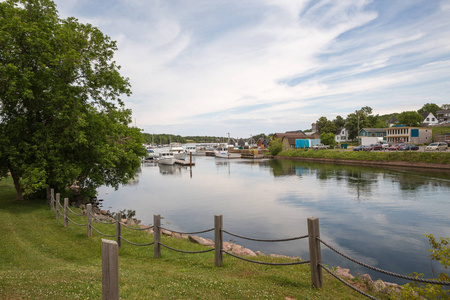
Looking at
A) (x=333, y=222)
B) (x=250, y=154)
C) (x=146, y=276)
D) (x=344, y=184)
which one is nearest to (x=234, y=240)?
(x=333, y=222)

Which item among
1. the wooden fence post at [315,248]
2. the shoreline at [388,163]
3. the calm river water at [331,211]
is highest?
the wooden fence post at [315,248]

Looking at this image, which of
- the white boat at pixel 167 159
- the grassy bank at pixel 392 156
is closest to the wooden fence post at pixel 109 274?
the grassy bank at pixel 392 156

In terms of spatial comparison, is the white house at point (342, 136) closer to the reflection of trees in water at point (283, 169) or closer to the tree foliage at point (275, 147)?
the tree foliage at point (275, 147)

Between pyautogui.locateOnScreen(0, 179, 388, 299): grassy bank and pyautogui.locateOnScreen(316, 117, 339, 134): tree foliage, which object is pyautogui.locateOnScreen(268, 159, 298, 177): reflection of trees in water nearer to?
pyautogui.locateOnScreen(0, 179, 388, 299): grassy bank

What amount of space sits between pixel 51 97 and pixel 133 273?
14.6m

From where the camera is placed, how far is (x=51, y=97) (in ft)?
59.7

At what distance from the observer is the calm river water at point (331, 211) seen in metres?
15.8

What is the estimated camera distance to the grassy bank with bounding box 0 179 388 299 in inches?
257

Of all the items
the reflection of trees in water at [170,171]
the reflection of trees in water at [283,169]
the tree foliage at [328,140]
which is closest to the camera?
the reflection of trees in water at [283,169]

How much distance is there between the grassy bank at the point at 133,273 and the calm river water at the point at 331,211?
21.1 ft

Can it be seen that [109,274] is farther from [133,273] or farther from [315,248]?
[133,273]

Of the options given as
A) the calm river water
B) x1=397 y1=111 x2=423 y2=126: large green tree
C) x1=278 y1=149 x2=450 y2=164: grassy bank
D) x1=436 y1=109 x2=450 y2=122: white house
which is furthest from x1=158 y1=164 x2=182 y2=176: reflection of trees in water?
x1=436 y1=109 x2=450 y2=122: white house

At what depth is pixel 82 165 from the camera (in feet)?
67.2

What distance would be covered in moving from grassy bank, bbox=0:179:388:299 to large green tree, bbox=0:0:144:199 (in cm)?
576
